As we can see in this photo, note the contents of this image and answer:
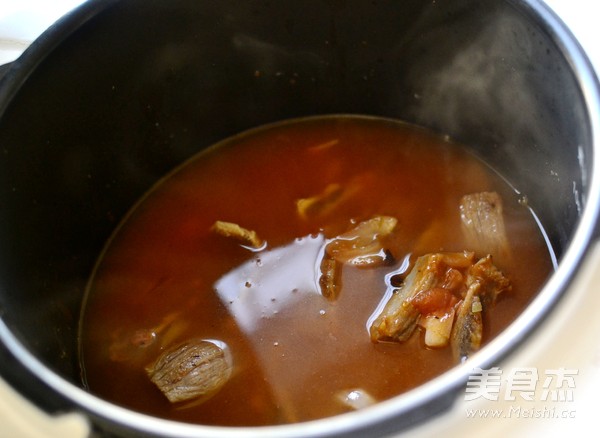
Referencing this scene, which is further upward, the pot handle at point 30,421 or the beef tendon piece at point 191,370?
the pot handle at point 30,421

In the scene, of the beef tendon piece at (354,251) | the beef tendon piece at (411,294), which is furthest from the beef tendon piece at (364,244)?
the beef tendon piece at (411,294)

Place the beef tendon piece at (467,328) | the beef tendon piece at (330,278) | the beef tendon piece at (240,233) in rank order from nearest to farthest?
the beef tendon piece at (467,328) < the beef tendon piece at (330,278) < the beef tendon piece at (240,233)

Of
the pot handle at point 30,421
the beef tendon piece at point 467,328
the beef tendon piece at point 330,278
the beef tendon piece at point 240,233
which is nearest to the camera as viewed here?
the pot handle at point 30,421

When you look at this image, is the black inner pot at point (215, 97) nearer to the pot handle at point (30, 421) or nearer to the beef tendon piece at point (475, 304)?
the beef tendon piece at point (475, 304)

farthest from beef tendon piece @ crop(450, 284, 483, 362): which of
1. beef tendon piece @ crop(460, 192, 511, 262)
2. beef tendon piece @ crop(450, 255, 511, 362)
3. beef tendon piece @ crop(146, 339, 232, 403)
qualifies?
beef tendon piece @ crop(146, 339, 232, 403)

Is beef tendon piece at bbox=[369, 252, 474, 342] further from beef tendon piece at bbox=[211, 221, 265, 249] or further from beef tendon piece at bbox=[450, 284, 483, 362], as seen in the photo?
beef tendon piece at bbox=[211, 221, 265, 249]

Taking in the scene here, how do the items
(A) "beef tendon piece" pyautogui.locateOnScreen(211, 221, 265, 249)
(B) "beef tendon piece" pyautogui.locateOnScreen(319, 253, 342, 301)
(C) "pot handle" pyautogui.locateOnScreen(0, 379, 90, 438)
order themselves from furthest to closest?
(A) "beef tendon piece" pyautogui.locateOnScreen(211, 221, 265, 249), (B) "beef tendon piece" pyautogui.locateOnScreen(319, 253, 342, 301), (C) "pot handle" pyautogui.locateOnScreen(0, 379, 90, 438)
